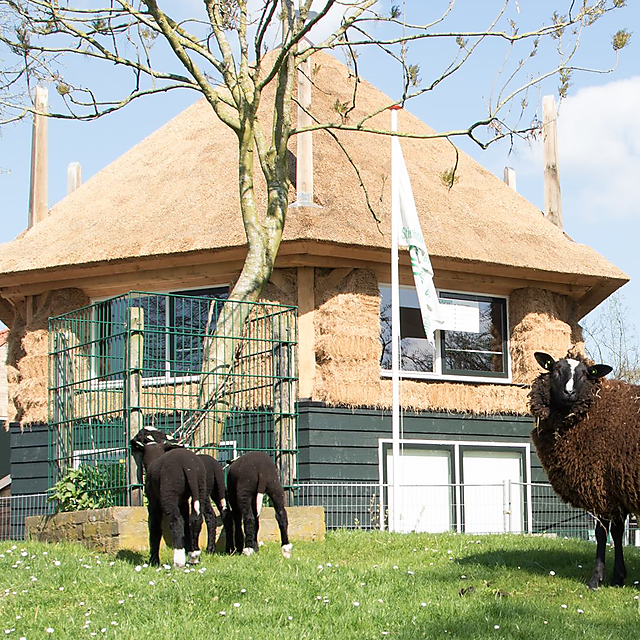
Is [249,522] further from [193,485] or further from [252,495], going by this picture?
[193,485]

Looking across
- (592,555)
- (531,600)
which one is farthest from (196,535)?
(592,555)

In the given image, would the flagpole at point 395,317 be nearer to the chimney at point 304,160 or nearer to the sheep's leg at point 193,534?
the chimney at point 304,160

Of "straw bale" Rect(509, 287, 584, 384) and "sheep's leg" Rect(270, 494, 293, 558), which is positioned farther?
"straw bale" Rect(509, 287, 584, 384)

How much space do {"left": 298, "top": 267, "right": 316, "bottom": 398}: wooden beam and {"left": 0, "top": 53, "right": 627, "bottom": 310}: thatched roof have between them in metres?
0.57

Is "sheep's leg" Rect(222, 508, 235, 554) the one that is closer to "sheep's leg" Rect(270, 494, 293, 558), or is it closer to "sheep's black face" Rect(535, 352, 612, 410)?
"sheep's leg" Rect(270, 494, 293, 558)

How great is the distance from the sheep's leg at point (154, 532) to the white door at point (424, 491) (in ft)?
22.3

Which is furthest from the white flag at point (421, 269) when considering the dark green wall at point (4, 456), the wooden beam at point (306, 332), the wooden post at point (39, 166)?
the dark green wall at point (4, 456)

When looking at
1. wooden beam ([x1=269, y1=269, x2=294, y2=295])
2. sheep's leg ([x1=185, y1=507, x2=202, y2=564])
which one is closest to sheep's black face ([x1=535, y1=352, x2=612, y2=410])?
sheep's leg ([x1=185, y1=507, x2=202, y2=564])

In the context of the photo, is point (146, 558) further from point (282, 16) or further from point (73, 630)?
point (282, 16)

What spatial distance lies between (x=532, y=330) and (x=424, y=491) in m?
3.72

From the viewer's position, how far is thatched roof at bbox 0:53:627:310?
17.5 meters

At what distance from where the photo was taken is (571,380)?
9.79 metres

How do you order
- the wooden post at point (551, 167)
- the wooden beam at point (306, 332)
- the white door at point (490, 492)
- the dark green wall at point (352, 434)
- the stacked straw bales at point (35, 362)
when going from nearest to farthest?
the dark green wall at point (352, 434)
the wooden beam at point (306, 332)
the white door at point (490, 492)
the stacked straw bales at point (35, 362)
the wooden post at point (551, 167)

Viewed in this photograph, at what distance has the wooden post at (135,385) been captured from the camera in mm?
11391
